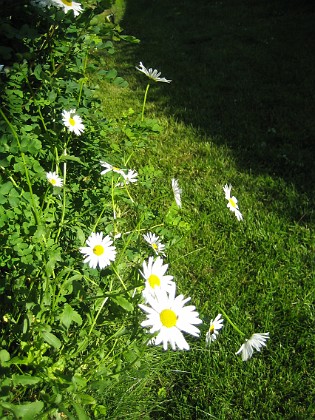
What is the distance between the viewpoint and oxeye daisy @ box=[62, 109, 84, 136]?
4.85 ft

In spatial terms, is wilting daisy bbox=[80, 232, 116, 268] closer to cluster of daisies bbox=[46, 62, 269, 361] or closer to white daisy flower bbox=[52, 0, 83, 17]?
cluster of daisies bbox=[46, 62, 269, 361]

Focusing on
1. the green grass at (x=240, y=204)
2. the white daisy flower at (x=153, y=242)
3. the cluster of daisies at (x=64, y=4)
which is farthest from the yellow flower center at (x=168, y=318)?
the cluster of daisies at (x=64, y=4)

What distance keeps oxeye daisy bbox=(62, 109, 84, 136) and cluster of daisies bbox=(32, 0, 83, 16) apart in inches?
12.2

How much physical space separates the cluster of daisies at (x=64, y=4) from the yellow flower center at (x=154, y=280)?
0.88 m

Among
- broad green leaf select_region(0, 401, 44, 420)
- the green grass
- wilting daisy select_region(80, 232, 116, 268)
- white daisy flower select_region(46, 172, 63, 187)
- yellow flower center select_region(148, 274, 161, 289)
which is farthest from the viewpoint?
the green grass

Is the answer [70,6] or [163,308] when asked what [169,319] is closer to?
[163,308]

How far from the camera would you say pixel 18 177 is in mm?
1565

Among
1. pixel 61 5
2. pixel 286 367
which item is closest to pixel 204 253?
pixel 286 367

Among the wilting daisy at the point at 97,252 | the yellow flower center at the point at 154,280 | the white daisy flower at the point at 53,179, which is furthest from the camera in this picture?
the white daisy flower at the point at 53,179

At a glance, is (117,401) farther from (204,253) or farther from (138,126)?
(204,253)

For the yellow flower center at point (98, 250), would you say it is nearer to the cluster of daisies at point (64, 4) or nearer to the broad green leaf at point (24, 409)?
the broad green leaf at point (24, 409)

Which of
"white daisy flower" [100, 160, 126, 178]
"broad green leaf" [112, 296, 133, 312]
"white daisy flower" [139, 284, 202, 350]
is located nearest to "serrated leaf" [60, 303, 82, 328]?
"broad green leaf" [112, 296, 133, 312]

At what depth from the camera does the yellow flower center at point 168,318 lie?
1.03 metres

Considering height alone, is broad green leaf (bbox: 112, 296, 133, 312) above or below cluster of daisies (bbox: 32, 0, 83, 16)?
below
